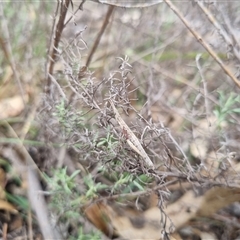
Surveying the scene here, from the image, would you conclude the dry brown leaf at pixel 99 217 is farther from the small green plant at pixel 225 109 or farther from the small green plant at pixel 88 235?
the small green plant at pixel 225 109

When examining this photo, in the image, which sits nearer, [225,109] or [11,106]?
[225,109]

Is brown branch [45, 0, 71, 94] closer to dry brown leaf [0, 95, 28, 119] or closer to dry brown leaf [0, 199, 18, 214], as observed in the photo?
dry brown leaf [0, 95, 28, 119]

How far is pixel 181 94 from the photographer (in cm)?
160

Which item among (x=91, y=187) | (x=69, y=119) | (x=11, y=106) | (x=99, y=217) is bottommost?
(x=99, y=217)

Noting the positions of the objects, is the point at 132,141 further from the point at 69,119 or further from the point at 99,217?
the point at 99,217

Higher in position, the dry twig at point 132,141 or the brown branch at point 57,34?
the brown branch at point 57,34

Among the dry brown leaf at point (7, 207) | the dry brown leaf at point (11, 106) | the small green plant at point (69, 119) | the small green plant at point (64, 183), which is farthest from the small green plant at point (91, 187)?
the dry brown leaf at point (11, 106)

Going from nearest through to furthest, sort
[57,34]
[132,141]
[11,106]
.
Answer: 1. [132,141]
2. [57,34]
3. [11,106]

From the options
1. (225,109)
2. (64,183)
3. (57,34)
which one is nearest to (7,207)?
(64,183)

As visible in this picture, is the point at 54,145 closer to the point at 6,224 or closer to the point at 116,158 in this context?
the point at 6,224

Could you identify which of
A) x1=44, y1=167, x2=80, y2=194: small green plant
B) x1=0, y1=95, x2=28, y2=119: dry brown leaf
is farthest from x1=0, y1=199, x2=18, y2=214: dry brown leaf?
x1=0, y1=95, x2=28, y2=119: dry brown leaf

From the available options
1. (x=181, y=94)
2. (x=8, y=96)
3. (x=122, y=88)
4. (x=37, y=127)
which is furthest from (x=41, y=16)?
(x=122, y=88)

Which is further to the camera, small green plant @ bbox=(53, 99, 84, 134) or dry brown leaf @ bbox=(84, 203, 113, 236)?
dry brown leaf @ bbox=(84, 203, 113, 236)

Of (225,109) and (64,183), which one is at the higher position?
(64,183)
